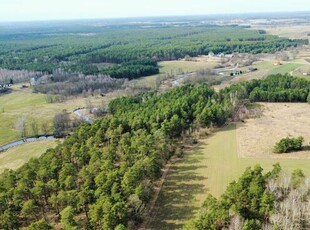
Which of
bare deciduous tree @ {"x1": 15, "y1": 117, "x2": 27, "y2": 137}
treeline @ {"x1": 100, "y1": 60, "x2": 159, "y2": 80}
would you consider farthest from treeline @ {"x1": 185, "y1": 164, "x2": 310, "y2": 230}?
treeline @ {"x1": 100, "y1": 60, "x2": 159, "y2": 80}

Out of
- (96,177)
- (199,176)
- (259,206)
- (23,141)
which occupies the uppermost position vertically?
(96,177)

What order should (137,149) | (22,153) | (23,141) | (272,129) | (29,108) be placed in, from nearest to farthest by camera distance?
(137,149)
(22,153)
(272,129)
(23,141)
(29,108)

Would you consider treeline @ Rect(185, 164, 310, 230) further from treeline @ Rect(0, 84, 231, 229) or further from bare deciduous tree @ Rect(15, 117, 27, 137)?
bare deciduous tree @ Rect(15, 117, 27, 137)

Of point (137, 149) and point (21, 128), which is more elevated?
point (137, 149)

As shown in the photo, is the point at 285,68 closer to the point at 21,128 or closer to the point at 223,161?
the point at 223,161

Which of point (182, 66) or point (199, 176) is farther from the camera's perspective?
point (182, 66)

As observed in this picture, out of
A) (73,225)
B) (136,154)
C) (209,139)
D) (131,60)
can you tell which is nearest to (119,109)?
(209,139)

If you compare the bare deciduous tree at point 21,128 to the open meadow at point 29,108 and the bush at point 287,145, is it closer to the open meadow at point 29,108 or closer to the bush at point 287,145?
the open meadow at point 29,108

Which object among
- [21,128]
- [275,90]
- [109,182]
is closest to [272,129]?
[275,90]
